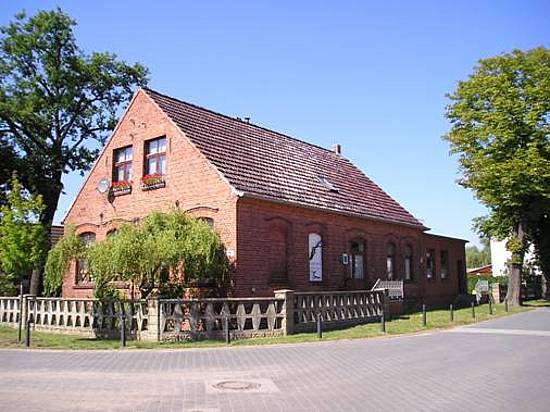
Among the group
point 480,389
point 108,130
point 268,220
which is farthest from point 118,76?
point 480,389

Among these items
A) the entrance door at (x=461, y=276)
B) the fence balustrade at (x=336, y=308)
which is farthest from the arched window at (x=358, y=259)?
the entrance door at (x=461, y=276)

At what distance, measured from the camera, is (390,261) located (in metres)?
28.1

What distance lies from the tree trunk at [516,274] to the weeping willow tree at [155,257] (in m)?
21.5

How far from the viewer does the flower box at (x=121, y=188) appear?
23.1 metres

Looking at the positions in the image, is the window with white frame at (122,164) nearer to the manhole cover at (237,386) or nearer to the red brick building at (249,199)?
the red brick building at (249,199)

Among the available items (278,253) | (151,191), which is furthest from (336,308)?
(151,191)

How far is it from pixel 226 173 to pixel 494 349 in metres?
10.7

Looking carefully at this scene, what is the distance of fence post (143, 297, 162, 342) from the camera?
15773 mm

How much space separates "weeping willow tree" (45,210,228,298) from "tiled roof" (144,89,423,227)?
2624 mm

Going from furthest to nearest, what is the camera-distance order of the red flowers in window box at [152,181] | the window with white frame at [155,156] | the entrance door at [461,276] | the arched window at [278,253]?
the entrance door at [461,276], the window with white frame at [155,156], the red flowers in window box at [152,181], the arched window at [278,253]

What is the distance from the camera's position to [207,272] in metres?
17.3

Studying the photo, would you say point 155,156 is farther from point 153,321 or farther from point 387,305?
point 387,305

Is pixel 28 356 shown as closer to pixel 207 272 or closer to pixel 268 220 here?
pixel 207 272

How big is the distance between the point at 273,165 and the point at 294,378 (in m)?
14.2
